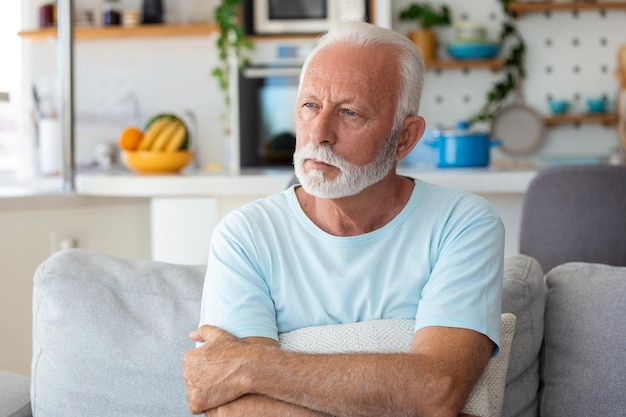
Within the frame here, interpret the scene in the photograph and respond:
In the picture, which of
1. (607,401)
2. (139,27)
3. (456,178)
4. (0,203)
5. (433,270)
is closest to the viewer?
(433,270)

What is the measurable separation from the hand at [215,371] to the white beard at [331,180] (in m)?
0.30

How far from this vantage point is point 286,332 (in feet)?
5.48

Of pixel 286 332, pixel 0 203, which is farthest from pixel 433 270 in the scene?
pixel 0 203

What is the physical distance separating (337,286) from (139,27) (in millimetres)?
4792

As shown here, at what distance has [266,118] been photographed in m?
5.85

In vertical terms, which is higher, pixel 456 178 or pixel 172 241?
pixel 456 178

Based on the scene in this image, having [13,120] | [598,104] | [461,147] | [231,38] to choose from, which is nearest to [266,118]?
[231,38]

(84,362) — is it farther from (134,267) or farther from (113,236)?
(113,236)

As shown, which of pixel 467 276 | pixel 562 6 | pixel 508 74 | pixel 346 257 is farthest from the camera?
pixel 508 74

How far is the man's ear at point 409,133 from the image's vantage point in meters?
1.75

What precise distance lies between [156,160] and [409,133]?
2126 mm

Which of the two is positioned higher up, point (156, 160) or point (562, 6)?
point (562, 6)

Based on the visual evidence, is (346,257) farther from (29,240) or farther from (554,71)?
(554,71)

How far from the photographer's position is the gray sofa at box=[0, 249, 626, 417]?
179cm
